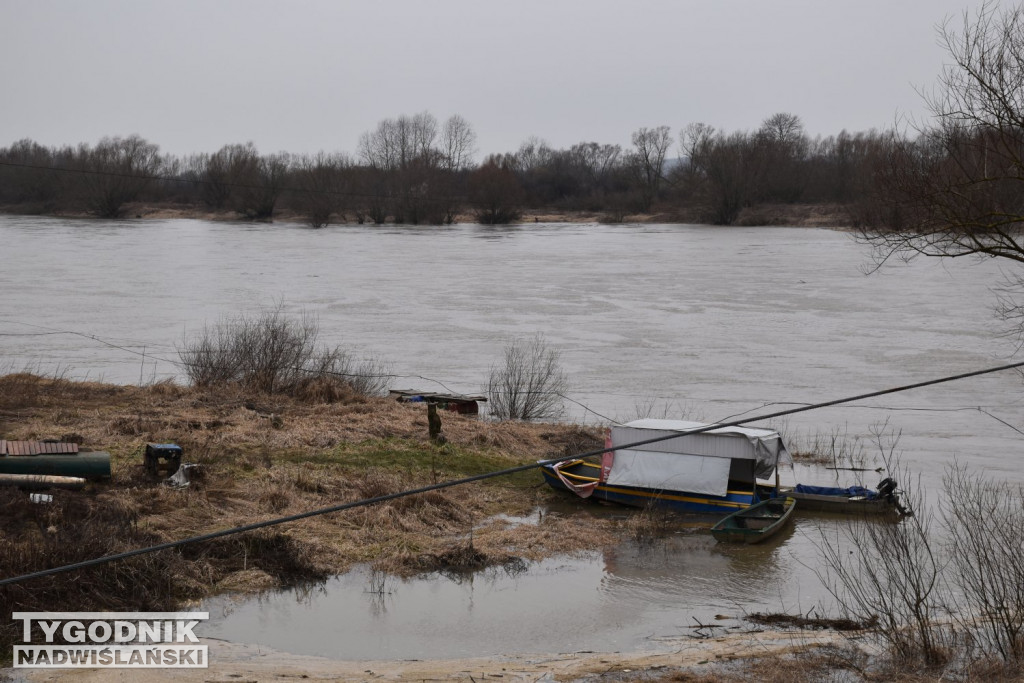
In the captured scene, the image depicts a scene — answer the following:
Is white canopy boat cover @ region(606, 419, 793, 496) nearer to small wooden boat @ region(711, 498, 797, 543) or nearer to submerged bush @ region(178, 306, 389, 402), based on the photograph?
small wooden boat @ region(711, 498, 797, 543)

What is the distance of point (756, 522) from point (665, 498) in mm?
1271

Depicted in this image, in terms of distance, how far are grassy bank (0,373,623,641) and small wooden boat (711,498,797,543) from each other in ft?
4.67

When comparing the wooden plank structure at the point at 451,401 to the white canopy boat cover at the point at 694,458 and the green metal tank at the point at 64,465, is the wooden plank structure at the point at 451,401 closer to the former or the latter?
the white canopy boat cover at the point at 694,458

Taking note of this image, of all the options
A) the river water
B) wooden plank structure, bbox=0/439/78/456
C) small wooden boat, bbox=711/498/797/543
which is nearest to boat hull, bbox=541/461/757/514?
small wooden boat, bbox=711/498/797/543

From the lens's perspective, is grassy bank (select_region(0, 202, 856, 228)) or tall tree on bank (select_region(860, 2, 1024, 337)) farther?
grassy bank (select_region(0, 202, 856, 228))

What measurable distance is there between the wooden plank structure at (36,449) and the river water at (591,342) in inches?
147

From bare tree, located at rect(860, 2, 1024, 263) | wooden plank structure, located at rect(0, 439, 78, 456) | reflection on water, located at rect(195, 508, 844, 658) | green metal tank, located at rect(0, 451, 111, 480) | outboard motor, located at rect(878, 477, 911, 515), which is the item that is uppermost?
bare tree, located at rect(860, 2, 1024, 263)

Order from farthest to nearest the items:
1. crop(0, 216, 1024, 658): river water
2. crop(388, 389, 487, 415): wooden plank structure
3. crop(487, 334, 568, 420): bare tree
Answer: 1. crop(487, 334, 568, 420): bare tree
2. crop(388, 389, 487, 415): wooden plank structure
3. crop(0, 216, 1024, 658): river water

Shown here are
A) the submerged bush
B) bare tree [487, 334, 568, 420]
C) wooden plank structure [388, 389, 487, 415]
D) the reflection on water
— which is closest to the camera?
the reflection on water

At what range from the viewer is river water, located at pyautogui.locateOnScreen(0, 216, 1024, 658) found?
10305 millimetres

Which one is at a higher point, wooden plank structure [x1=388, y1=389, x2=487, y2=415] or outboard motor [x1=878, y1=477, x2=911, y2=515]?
wooden plank structure [x1=388, y1=389, x2=487, y2=415]

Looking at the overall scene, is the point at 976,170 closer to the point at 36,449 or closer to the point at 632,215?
the point at 36,449

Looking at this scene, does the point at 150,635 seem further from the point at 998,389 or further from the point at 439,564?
the point at 998,389

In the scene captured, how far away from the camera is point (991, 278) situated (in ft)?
132
